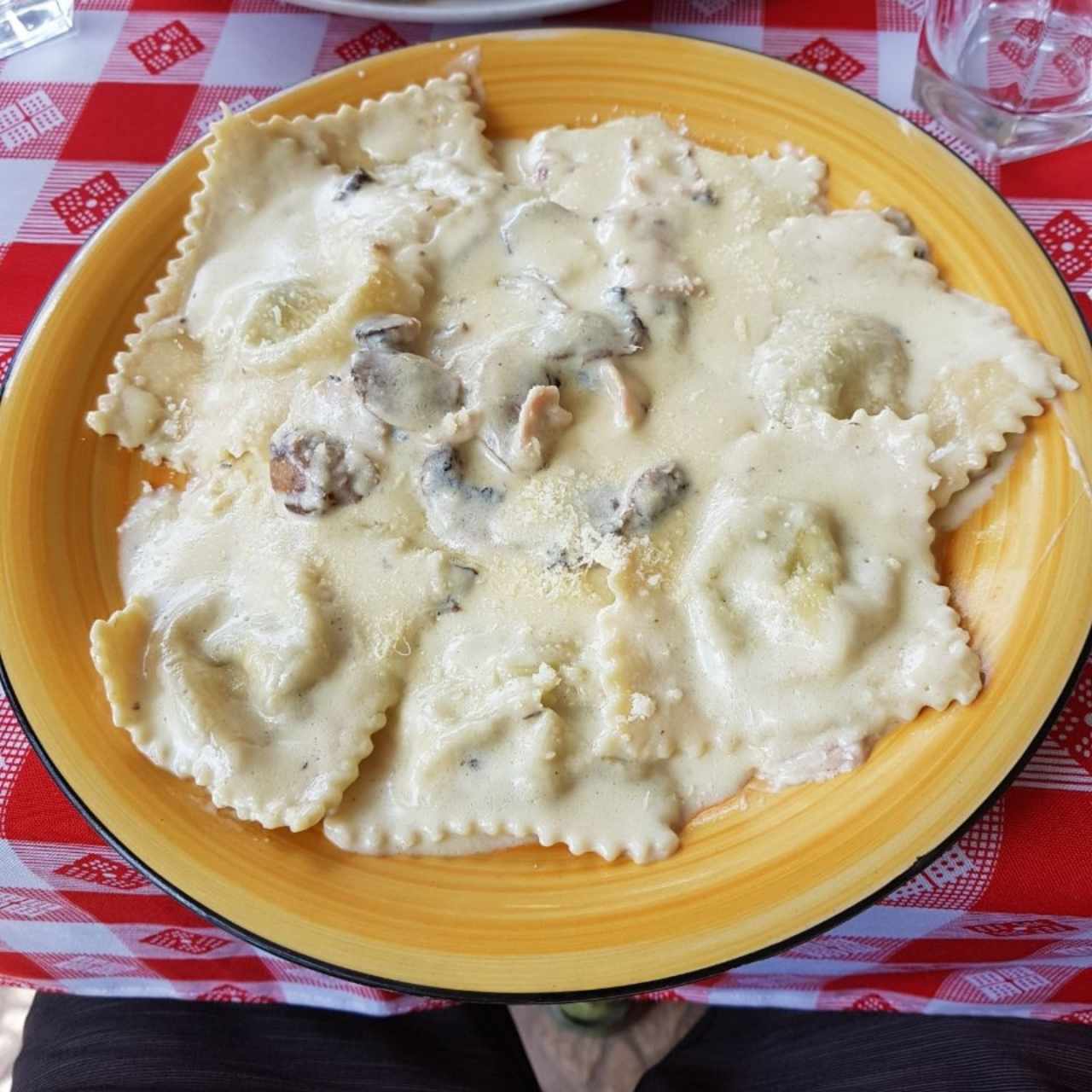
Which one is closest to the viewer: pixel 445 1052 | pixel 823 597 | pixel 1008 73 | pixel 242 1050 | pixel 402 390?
pixel 823 597

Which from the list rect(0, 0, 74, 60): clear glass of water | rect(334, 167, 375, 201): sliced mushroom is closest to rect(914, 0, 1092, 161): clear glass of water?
rect(334, 167, 375, 201): sliced mushroom

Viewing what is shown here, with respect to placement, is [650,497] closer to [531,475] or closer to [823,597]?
[531,475]

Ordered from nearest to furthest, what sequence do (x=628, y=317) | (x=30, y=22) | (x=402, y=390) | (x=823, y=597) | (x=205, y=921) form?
(x=823, y=597)
(x=205, y=921)
(x=402, y=390)
(x=628, y=317)
(x=30, y=22)

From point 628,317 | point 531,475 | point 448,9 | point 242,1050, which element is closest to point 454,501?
point 531,475

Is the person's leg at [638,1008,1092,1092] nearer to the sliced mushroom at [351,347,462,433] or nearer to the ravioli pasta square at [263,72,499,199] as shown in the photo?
the sliced mushroom at [351,347,462,433]

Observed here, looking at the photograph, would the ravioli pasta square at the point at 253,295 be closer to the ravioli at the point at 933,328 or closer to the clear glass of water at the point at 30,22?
the ravioli at the point at 933,328

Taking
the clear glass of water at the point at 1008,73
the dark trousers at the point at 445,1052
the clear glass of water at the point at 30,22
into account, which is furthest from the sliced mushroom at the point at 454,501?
the clear glass of water at the point at 30,22
